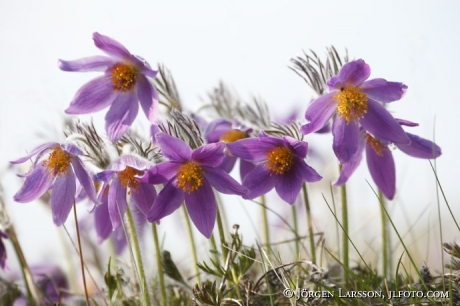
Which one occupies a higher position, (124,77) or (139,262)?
(124,77)

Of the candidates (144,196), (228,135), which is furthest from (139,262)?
(228,135)

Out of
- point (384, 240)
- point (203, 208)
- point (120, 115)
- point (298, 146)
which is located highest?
point (120, 115)

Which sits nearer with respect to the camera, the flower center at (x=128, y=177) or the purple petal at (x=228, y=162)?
the flower center at (x=128, y=177)

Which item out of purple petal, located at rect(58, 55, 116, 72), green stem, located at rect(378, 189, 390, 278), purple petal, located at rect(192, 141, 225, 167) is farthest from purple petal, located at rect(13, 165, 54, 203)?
green stem, located at rect(378, 189, 390, 278)

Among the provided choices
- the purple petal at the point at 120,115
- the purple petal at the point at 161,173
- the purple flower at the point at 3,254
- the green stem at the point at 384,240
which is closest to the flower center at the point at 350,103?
the green stem at the point at 384,240

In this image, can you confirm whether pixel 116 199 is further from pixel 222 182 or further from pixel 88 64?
pixel 88 64

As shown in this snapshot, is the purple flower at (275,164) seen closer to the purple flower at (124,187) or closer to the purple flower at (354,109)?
the purple flower at (354,109)
